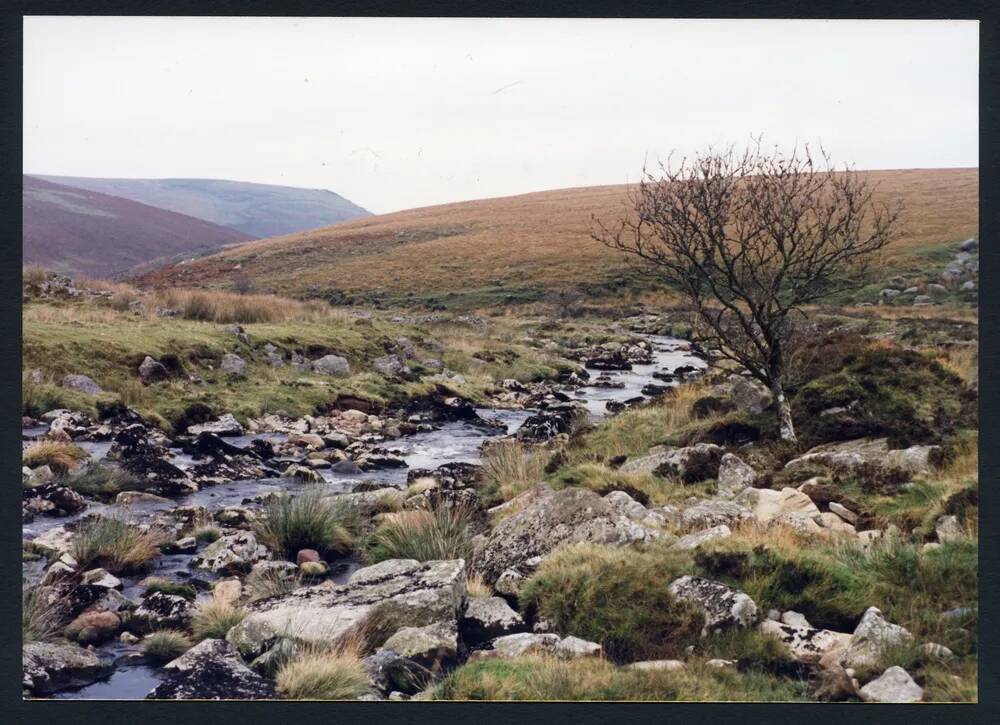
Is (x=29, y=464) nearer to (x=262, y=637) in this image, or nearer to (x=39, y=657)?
(x=39, y=657)

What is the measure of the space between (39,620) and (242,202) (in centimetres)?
1024

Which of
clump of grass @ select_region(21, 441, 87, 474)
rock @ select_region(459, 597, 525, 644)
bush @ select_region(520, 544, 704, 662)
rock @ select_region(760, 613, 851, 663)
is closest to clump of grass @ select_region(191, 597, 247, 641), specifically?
rock @ select_region(459, 597, 525, 644)

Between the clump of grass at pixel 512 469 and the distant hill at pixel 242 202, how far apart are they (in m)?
4.32

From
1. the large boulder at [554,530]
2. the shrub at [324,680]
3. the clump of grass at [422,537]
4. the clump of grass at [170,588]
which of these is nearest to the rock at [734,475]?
the large boulder at [554,530]

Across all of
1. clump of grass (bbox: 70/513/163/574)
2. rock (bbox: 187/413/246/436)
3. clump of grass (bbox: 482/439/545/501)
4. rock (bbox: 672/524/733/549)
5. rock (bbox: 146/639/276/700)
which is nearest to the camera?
rock (bbox: 146/639/276/700)

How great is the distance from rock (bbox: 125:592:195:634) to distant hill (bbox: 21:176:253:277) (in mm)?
3733

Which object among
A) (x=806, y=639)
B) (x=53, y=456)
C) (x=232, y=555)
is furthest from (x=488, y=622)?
(x=53, y=456)

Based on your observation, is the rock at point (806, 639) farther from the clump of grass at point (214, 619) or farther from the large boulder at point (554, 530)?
the clump of grass at point (214, 619)

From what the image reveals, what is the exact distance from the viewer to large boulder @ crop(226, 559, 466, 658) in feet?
22.6

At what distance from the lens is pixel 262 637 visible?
Answer: 22.7 feet

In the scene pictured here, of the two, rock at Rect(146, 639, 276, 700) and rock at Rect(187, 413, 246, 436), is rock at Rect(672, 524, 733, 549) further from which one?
rock at Rect(187, 413, 246, 436)

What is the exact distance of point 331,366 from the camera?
650 inches

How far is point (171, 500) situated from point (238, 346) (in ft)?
20.2

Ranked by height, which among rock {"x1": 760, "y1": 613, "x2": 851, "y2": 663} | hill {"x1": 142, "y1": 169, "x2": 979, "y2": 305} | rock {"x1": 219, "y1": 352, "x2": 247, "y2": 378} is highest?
hill {"x1": 142, "y1": 169, "x2": 979, "y2": 305}
